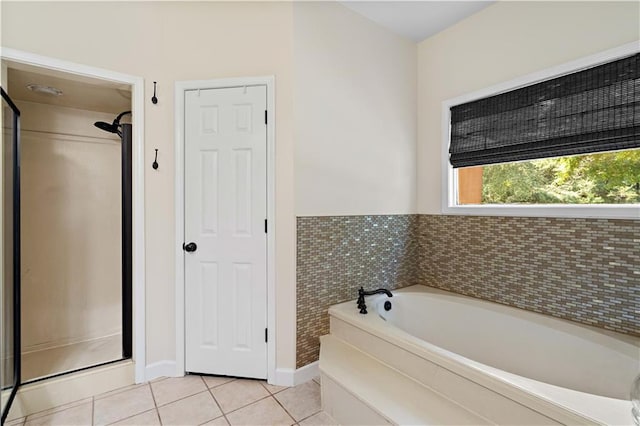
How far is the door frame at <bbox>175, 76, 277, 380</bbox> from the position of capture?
2023mm

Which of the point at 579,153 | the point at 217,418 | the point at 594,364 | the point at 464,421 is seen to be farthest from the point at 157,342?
the point at 579,153

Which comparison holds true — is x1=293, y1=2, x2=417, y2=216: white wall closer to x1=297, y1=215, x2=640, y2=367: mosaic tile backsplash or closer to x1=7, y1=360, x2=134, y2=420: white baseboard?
x1=297, y1=215, x2=640, y2=367: mosaic tile backsplash

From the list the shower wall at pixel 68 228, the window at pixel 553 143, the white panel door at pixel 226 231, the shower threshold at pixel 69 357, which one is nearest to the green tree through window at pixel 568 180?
the window at pixel 553 143

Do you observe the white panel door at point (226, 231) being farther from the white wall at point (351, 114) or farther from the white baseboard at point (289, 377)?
the white wall at point (351, 114)

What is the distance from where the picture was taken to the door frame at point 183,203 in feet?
6.64

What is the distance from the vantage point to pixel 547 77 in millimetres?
1936

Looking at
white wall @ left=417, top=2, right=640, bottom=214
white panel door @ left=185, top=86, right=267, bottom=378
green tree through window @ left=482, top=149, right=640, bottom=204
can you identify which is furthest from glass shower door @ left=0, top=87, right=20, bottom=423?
green tree through window @ left=482, top=149, right=640, bottom=204

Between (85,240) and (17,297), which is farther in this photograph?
(85,240)

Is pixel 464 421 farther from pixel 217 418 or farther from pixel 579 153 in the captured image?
pixel 579 153

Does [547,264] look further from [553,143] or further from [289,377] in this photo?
[289,377]

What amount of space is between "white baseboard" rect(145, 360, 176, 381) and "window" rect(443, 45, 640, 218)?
2.44m

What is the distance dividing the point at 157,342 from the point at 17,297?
0.86 meters

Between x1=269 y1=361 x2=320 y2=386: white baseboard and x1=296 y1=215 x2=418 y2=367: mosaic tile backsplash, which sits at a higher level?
x1=296 y1=215 x2=418 y2=367: mosaic tile backsplash

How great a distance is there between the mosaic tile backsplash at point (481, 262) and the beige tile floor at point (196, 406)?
28cm
